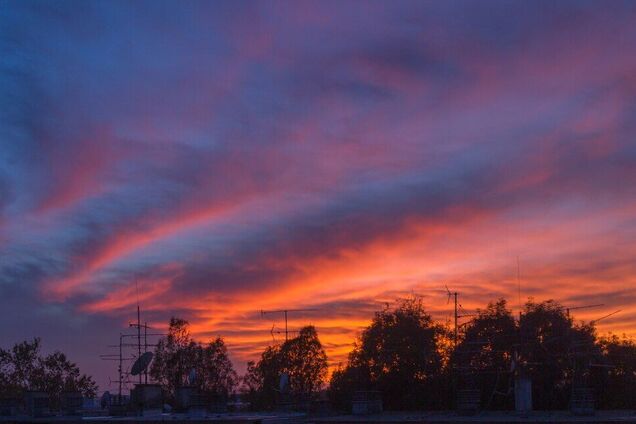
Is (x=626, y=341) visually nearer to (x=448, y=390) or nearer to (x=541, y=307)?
(x=541, y=307)

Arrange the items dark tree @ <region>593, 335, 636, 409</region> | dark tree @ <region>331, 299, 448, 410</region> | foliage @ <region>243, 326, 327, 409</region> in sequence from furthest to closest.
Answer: foliage @ <region>243, 326, 327, 409</region> < dark tree @ <region>331, 299, 448, 410</region> < dark tree @ <region>593, 335, 636, 409</region>

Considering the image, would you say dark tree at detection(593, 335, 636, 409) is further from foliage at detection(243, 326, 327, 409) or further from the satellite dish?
the satellite dish

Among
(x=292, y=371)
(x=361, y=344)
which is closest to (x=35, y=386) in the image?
(x=292, y=371)

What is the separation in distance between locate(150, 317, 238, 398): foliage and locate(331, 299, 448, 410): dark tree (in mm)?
18699

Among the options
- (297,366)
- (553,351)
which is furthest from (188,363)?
(553,351)

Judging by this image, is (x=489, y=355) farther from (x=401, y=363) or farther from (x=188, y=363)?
(x=188, y=363)

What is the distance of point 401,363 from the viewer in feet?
233

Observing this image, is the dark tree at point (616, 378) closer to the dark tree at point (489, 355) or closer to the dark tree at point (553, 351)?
the dark tree at point (553, 351)

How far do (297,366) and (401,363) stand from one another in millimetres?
15433

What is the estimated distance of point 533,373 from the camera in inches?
2457

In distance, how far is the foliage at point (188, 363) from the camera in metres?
88.2

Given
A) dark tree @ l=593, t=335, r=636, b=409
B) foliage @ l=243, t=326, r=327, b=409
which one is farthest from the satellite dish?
dark tree @ l=593, t=335, r=636, b=409

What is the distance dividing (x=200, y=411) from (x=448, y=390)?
21.3 meters

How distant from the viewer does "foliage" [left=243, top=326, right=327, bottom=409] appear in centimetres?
8169
